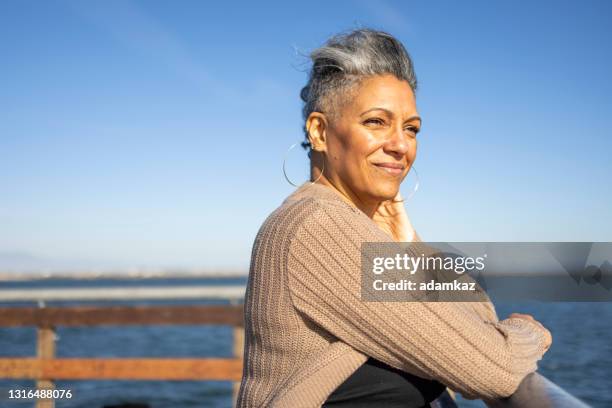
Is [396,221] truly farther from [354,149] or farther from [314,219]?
[314,219]

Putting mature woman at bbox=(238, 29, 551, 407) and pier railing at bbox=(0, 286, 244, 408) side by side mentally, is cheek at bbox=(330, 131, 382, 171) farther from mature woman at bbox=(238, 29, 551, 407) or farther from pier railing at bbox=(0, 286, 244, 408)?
pier railing at bbox=(0, 286, 244, 408)

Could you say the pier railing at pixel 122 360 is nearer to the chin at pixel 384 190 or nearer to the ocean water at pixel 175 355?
the ocean water at pixel 175 355

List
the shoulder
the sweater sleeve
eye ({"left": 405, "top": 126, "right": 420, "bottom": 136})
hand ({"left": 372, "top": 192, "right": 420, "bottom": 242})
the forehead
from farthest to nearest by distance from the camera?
hand ({"left": 372, "top": 192, "right": 420, "bottom": 242})
eye ({"left": 405, "top": 126, "right": 420, "bottom": 136})
the forehead
the shoulder
the sweater sleeve

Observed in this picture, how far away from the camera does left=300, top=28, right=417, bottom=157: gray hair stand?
139 cm

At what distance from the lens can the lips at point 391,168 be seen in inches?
56.5

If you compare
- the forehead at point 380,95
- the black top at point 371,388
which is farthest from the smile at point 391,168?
the black top at point 371,388

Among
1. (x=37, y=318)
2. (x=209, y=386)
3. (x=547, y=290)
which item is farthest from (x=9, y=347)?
(x=547, y=290)

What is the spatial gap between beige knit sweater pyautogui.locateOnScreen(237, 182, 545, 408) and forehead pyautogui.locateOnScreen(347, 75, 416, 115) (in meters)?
0.24

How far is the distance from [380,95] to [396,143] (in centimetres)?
12

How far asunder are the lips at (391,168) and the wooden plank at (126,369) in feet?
6.53

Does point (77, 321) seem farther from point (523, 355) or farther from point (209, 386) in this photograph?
point (209, 386)

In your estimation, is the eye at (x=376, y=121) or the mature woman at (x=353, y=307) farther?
the eye at (x=376, y=121)

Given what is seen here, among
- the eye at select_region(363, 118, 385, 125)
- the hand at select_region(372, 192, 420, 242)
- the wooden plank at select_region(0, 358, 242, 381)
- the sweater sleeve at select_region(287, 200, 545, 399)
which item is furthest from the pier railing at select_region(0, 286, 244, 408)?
the sweater sleeve at select_region(287, 200, 545, 399)

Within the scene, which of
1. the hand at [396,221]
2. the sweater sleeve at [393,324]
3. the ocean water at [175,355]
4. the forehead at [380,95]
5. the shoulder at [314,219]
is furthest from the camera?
the ocean water at [175,355]
